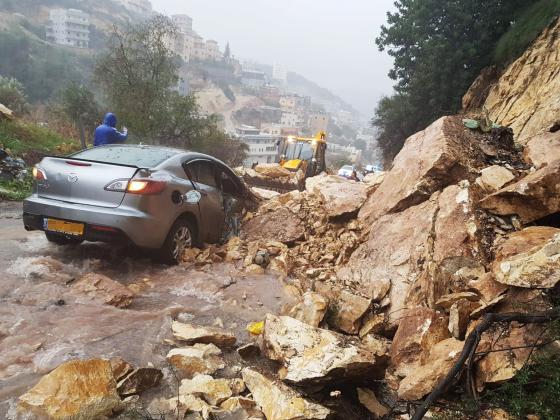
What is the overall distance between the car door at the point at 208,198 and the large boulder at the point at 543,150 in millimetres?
4127

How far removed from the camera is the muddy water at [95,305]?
9.21 feet

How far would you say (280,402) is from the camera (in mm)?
2340

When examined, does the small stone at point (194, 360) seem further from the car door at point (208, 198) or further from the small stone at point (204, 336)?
the car door at point (208, 198)

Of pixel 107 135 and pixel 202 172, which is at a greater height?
pixel 107 135

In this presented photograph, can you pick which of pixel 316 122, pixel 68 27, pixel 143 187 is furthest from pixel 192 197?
pixel 316 122

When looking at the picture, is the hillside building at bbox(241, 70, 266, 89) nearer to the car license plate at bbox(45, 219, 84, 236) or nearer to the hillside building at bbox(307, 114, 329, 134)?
the hillside building at bbox(307, 114, 329, 134)

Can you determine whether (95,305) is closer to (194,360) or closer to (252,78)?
(194,360)

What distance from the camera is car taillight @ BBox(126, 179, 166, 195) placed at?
4148mm

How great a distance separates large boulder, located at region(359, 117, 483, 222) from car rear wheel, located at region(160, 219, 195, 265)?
241cm


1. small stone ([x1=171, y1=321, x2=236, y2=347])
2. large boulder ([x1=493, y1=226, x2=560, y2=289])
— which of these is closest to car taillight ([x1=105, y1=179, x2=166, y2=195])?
small stone ([x1=171, y1=321, x2=236, y2=347])

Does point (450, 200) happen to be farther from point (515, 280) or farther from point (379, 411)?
point (379, 411)

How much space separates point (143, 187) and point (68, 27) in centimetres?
11102

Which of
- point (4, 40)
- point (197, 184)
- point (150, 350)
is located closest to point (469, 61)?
point (197, 184)

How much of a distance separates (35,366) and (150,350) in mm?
731
